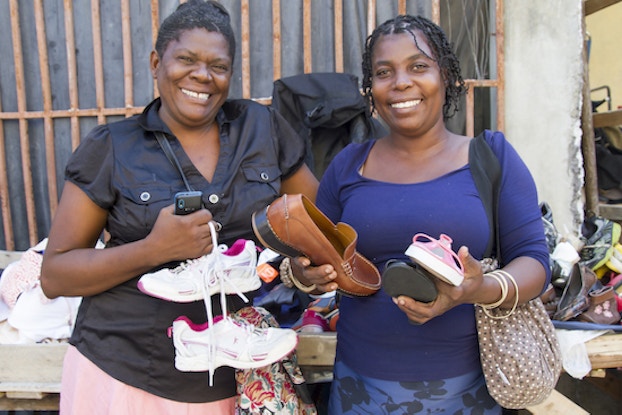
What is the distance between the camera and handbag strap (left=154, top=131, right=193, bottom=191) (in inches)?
60.8

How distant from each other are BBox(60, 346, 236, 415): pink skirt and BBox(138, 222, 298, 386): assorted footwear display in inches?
6.6

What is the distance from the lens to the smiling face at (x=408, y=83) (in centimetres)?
151

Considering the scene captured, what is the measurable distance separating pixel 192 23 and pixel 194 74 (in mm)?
168

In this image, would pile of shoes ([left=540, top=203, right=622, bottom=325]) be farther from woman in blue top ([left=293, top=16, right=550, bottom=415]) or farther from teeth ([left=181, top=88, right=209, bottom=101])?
teeth ([left=181, top=88, right=209, bottom=101])

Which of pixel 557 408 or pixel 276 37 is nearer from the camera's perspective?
pixel 557 408

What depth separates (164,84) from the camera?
1.60 meters

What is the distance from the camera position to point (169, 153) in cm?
158

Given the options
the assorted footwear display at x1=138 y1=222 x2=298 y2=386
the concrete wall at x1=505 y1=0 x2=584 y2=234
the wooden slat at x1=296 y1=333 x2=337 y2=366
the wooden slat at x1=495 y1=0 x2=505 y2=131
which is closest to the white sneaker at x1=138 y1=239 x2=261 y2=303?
the assorted footwear display at x1=138 y1=222 x2=298 y2=386

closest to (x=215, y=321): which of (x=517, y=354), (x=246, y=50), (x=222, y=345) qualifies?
(x=222, y=345)

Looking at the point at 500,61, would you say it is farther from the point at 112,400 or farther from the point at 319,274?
the point at 112,400

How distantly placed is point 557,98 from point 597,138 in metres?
1.10

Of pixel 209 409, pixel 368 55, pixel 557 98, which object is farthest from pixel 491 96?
pixel 209 409

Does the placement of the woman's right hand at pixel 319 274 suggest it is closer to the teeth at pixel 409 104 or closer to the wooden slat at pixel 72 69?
the teeth at pixel 409 104

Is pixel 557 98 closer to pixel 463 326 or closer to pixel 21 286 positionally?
pixel 463 326
